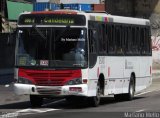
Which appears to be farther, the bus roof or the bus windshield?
the bus roof

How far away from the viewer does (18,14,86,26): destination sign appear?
841 inches

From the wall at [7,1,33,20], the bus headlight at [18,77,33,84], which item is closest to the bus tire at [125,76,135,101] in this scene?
the bus headlight at [18,77,33,84]

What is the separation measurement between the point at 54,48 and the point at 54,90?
1.31 metres

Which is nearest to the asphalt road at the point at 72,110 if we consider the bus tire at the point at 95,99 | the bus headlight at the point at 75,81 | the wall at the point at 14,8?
the bus tire at the point at 95,99

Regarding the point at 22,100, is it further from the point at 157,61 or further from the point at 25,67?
the point at 157,61

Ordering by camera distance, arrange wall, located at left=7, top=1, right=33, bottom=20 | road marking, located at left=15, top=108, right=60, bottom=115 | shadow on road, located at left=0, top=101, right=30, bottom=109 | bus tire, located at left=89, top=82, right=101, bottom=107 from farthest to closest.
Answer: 1. wall, located at left=7, top=1, right=33, bottom=20
2. shadow on road, located at left=0, top=101, right=30, bottom=109
3. bus tire, located at left=89, top=82, right=101, bottom=107
4. road marking, located at left=15, top=108, right=60, bottom=115

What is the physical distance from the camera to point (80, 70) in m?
21.0

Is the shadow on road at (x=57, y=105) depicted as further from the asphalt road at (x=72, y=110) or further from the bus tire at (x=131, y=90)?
the bus tire at (x=131, y=90)

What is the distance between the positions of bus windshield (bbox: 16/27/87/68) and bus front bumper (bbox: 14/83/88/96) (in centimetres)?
68

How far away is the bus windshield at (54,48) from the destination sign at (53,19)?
20cm

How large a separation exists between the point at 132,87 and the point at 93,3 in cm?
2877

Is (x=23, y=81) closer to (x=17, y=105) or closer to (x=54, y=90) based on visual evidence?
(x=54, y=90)

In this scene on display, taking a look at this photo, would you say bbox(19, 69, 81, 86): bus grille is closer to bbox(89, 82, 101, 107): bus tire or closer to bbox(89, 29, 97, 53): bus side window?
bbox(89, 29, 97, 53): bus side window

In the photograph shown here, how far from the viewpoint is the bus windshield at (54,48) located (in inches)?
830
